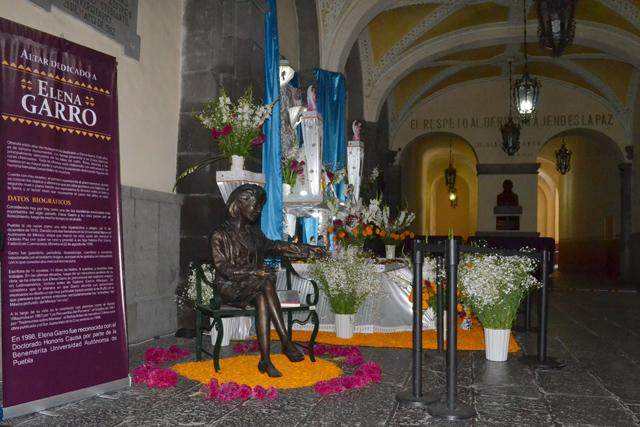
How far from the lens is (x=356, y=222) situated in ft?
22.9

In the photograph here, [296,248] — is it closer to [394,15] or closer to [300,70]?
[300,70]

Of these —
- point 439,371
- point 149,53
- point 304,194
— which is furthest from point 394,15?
point 439,371

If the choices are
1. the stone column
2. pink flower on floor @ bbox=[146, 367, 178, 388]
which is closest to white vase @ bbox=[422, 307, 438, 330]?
pink flower on floor @ bbox=[146, 367, 178, 388]

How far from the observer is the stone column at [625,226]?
52.0 feet

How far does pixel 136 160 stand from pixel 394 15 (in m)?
8.36

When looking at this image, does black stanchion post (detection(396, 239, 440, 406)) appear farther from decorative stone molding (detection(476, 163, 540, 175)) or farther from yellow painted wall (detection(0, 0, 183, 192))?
decorative stone molding (detection(476, 163, 540, 175))

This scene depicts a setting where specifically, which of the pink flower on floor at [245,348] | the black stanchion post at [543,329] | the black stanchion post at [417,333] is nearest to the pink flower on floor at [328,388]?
the black stanchion post at [417,333]

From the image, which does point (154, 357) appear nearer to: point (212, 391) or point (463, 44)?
point (212, 391)

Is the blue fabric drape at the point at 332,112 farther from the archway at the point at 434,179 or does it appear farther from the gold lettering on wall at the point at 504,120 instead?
the gold lettering on wall at the point at 504,120

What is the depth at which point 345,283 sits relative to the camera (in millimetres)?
6145

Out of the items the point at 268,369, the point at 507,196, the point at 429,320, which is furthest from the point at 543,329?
the point at 507,196

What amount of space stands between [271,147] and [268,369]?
3.41m

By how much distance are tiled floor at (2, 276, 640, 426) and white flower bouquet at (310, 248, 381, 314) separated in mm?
841

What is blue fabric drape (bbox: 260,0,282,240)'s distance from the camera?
7.08m
